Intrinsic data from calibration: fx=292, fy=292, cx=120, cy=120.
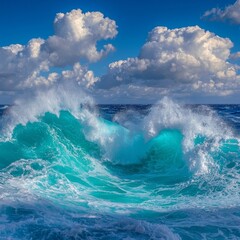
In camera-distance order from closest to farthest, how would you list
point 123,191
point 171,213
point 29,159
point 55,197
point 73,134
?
1. point 171,213
2. point 55,197
3. point 123,191
4. point 29,159
5. point 73,134

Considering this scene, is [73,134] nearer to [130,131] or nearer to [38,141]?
[38,141]

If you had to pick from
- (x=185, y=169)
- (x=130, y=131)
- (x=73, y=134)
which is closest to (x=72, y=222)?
(x=185, y=169)

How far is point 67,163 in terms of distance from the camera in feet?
50.3

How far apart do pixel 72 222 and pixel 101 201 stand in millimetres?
3057

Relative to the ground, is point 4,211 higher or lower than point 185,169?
lower

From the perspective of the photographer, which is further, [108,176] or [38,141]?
[38,141]

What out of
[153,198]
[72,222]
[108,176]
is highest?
[108,176]

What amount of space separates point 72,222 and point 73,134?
34.9 feet

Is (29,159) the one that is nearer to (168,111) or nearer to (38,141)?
(38,141)

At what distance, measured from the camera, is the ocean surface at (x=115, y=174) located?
7.88 m

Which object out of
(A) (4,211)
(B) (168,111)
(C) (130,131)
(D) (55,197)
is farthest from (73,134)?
(A) (4,211)

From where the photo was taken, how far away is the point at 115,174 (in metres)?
15.6

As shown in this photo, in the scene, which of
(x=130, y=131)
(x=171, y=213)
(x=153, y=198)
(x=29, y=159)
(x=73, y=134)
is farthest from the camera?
(x=130, y=131)

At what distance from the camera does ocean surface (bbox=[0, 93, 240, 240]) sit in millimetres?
7879
